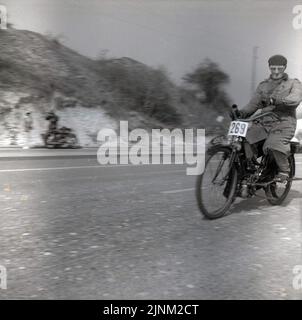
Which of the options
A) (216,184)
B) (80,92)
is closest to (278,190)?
(216,184)

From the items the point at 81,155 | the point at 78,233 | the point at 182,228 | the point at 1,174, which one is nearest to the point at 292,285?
the point at 182,228

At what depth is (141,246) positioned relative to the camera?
420 centimetres

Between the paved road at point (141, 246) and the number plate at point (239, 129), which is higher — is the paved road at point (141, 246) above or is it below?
below

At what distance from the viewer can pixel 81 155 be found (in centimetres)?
1405

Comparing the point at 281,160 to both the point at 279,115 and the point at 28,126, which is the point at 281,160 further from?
the point at 28,126

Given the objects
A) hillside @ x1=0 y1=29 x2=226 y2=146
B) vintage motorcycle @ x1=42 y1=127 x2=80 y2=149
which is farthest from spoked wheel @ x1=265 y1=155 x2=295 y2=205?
hillside @ x1=0 y1=29 x2=226 y2=146

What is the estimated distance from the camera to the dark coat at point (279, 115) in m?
5.46

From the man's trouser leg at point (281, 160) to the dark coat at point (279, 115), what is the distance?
0.05 meters

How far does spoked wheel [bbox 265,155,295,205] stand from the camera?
6020 mm

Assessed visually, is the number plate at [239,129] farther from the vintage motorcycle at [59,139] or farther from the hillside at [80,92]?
the hillside at [80,92]

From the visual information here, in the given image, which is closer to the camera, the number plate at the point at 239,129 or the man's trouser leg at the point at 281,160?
the number plate at the point at 239,129

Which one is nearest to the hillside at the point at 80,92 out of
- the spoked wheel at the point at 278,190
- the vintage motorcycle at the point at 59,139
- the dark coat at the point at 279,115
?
the vintage motorcycle at the point at 59,139

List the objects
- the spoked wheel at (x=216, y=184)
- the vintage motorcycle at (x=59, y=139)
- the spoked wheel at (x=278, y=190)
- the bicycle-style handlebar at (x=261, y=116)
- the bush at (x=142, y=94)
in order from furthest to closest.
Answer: the bush at (x=142, y=94)
the vintage motorcycle at (x=59, y=139)
the spoked wheel at (x=278, y=190)
the bicycle-style handlebar at (x=261, y=116)
the spoked wheel at (x=216, y=184)

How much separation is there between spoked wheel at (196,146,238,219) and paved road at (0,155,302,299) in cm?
18
